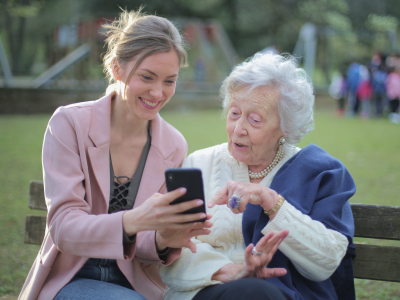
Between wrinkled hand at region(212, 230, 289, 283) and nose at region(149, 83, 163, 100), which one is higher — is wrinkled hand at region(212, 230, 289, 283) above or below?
below

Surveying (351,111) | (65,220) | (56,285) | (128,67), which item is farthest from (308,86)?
(351,111)

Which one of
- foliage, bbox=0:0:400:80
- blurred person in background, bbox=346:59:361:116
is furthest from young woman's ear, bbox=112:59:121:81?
foliage, bbox=0:0:400:80

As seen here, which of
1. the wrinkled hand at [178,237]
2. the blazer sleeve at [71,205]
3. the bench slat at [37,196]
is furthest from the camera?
the bench slat at [37,196]

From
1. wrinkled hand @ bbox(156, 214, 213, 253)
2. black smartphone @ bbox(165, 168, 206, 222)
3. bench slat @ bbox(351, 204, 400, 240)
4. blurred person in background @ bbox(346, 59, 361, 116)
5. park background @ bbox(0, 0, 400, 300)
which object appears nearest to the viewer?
black smartphone @ bbox(165, 168, 206, 222)

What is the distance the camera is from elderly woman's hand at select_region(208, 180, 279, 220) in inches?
86.0

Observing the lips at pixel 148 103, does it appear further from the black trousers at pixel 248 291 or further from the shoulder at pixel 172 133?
the black trousers at pixel 248 291

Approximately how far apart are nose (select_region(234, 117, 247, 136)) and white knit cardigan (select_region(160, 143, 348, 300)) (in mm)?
210

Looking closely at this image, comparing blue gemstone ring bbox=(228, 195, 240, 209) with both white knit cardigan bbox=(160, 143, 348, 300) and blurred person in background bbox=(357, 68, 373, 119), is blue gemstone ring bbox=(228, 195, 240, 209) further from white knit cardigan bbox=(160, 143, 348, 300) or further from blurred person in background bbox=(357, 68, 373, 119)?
blurred person in background bbox=(357, 68, 373, 119)

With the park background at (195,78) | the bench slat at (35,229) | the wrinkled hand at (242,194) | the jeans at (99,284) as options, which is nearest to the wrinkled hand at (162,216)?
the wrinkled hand at (242,194)

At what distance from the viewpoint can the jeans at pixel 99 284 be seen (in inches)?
89.4

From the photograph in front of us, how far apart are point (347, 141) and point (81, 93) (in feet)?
Result: 30.7

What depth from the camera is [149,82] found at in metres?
2.59

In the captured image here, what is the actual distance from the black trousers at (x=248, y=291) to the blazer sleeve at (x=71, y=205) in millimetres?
487

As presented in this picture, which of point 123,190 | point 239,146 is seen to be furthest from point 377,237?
point 123,190
